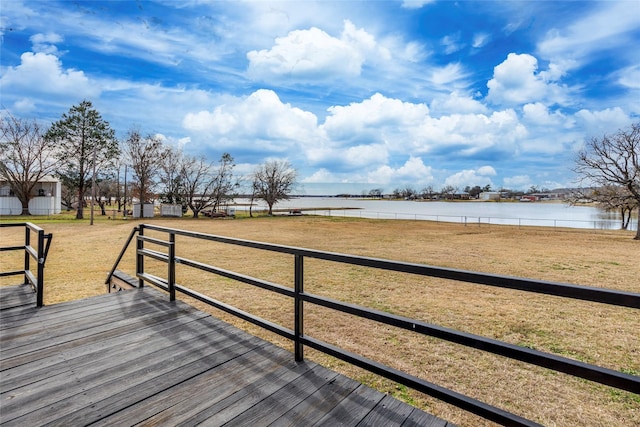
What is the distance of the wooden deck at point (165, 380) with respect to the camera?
1.85 metres

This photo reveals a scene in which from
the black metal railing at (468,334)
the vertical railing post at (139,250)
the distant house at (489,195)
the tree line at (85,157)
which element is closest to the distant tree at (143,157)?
the tree line at (85,157)

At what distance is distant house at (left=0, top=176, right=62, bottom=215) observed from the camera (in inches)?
1141

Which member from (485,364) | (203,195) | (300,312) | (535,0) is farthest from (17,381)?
(203,195)

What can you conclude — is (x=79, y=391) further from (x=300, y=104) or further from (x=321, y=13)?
(x=300, y=104)

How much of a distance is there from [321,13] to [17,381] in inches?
377

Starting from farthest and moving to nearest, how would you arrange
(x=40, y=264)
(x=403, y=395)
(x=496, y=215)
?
1. (x=496, y=215)
2. (x=40, y=264)
3. (x=403, y=395)

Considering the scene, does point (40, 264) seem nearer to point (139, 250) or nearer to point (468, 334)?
point (139, 250)

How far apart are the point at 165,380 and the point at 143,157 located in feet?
107

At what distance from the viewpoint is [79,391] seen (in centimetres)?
211

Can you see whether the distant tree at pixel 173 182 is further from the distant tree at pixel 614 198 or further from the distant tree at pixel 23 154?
the distant tree at pixel 614 198

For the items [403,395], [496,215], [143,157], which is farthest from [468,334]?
[496,215]

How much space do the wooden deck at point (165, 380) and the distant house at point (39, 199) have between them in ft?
118

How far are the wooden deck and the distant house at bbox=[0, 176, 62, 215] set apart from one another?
3597 centimetres

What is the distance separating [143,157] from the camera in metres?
30.2
